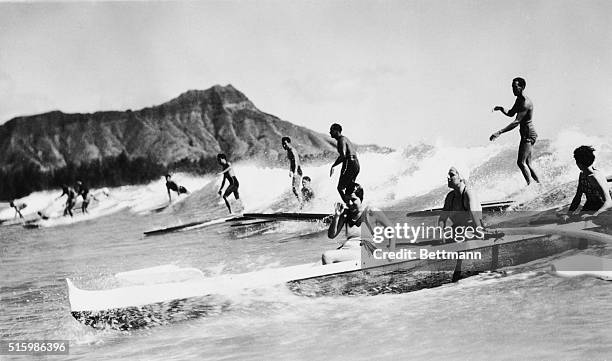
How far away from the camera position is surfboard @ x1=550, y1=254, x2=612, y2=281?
3570 millimetres

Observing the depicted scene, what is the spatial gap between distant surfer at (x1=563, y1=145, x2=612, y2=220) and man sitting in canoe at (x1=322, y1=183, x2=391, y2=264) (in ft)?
3.76

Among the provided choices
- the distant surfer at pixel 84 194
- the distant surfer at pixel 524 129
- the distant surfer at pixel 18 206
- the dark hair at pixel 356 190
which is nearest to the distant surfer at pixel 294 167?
the dark hair at pixel 356 190

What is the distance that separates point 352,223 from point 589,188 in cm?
142

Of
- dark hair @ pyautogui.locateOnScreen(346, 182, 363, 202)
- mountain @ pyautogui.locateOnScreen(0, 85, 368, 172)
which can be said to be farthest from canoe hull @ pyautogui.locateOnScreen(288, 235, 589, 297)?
mountain @ pyautogui.locateOnScreen(0, 85, 368, 172)

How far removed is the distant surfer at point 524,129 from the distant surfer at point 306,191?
1141 mm

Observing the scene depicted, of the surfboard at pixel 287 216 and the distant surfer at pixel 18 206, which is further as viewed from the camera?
the distant surfer at pixel 18 206

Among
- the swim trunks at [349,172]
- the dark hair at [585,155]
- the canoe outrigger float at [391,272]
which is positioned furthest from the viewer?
the swim trunks at [349,172]

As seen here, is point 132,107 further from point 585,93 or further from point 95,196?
point 585,93

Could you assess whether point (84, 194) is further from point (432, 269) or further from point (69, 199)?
point (432, 269)

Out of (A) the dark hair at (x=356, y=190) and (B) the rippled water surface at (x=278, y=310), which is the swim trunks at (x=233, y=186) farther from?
(A) the dark hair at (x=356, y=190)

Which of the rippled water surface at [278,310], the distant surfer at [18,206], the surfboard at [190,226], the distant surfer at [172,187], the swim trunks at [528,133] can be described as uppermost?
the swim trunks at [528,133]

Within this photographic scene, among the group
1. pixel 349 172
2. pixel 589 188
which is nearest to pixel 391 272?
pixel 349 172

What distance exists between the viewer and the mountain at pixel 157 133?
388cm

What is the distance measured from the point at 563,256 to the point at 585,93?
1.01 metres
